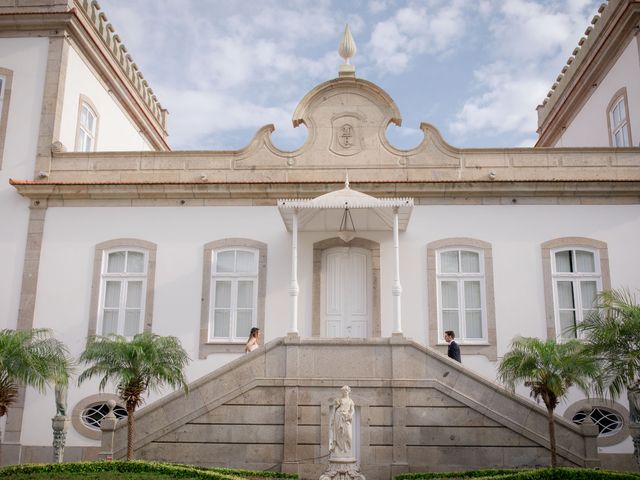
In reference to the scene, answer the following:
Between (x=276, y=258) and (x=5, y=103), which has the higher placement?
(x=5, y=103)

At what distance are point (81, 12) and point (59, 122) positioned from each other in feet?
9.98

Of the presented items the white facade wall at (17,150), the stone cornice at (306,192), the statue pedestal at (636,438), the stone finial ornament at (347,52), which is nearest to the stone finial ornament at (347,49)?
the stone finial ornament at (347,52)

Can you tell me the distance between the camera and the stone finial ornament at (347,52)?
17531 mm

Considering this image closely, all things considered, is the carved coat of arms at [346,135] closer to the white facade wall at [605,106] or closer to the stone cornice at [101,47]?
the white facade wall at [605,106]

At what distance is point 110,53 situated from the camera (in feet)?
65.5

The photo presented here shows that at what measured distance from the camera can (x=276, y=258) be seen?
16.2 m

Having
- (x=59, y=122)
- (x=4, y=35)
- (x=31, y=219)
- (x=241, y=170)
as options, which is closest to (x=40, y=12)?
(x=4, y=35)

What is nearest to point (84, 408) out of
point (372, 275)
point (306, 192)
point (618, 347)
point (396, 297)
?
point (306, 192)

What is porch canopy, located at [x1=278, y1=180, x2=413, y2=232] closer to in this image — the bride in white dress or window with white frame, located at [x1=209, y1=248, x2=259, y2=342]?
window with white frame, located at [x1=209, y1=248, x2=259, y2=342]

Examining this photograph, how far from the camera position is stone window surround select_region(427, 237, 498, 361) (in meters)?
15.4

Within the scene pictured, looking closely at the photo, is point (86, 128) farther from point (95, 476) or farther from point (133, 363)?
point (95, 476)

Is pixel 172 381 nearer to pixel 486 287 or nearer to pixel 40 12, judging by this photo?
pixel 486 287

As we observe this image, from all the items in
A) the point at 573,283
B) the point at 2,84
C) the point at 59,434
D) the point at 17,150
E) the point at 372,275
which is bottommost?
the point at 59,434

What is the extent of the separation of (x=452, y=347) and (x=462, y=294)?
173cm
